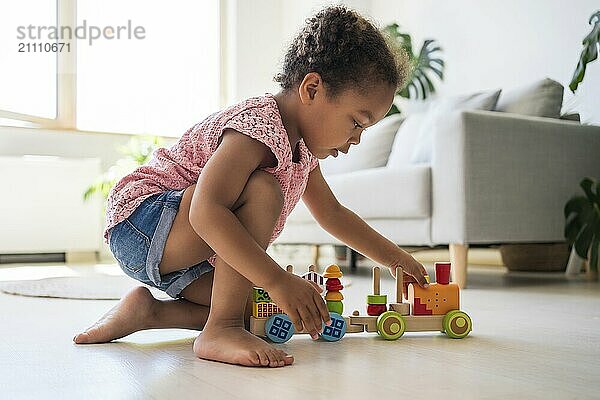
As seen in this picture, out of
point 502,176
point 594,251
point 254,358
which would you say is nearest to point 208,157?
point 254,358

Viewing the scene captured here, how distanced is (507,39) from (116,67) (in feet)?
8.40

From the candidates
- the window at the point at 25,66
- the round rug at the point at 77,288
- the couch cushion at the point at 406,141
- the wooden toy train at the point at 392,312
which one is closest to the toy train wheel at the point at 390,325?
the wooden toy train at the point at 392,312

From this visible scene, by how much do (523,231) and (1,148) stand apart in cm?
316

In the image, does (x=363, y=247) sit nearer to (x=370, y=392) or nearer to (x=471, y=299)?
(x=370, y=392)

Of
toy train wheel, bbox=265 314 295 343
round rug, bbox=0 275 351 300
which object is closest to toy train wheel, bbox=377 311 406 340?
toy train wheel, bbox=265 314 295 343

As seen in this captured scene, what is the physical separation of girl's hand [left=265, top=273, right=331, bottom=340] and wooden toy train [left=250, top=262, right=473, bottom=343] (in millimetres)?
208

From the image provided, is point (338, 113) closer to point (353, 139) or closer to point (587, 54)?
point (353, 139)

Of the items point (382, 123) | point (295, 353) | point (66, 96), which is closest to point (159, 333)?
point (295, 353)

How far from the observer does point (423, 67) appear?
4.25 meters

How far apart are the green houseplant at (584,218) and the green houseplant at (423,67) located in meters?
1.72

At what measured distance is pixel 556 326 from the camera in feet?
4.96

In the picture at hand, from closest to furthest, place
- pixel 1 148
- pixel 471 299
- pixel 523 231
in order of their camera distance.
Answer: pixel 471 299 → pixel 523 231 → pixel 1 148

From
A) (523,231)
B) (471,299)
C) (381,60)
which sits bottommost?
(471,299)

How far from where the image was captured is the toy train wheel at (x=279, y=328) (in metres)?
1.25
